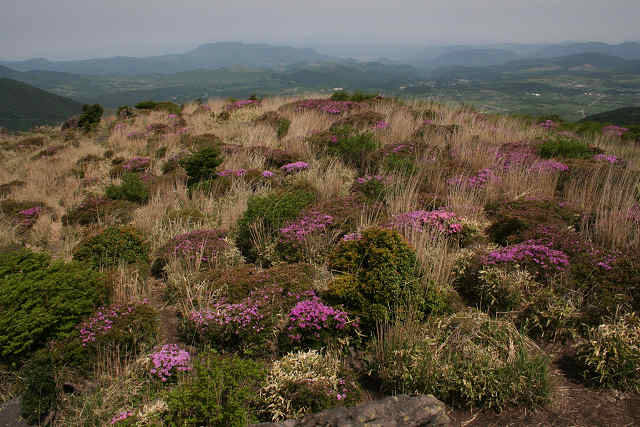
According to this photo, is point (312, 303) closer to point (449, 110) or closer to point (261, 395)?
point (261, 395)

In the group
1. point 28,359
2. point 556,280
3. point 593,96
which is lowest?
point 28,359

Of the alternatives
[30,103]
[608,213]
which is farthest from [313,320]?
[30,103]

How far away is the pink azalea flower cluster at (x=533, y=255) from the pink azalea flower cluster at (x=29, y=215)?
373 inches

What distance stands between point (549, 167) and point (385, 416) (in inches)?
260

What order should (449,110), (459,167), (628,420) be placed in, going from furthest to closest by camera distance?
(449,110), (459,167), (628,420)

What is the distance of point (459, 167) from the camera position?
24.1ft

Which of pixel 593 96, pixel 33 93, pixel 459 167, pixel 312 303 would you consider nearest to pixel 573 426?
pixel 312 303

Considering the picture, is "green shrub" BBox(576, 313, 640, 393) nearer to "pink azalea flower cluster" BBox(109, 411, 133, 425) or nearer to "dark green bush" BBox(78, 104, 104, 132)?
"pink azalea flower cluster" BBox(109, 411, 133, 425)

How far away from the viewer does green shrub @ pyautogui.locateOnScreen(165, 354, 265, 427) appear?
103 inches

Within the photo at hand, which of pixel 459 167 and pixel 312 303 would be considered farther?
pixel 459 167

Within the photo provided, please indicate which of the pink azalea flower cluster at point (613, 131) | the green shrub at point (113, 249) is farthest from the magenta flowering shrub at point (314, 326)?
the pink azalea flower cluster at point (613, 131)

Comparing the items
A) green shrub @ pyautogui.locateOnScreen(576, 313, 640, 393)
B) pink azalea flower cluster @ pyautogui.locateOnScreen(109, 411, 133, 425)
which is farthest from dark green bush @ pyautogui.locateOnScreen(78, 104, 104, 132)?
green shrub @ pyautogui.locateOnScreen(576, 313, 640, 393)

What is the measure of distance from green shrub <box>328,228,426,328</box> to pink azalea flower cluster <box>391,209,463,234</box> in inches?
34.9

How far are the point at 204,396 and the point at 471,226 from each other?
4.17 metres
